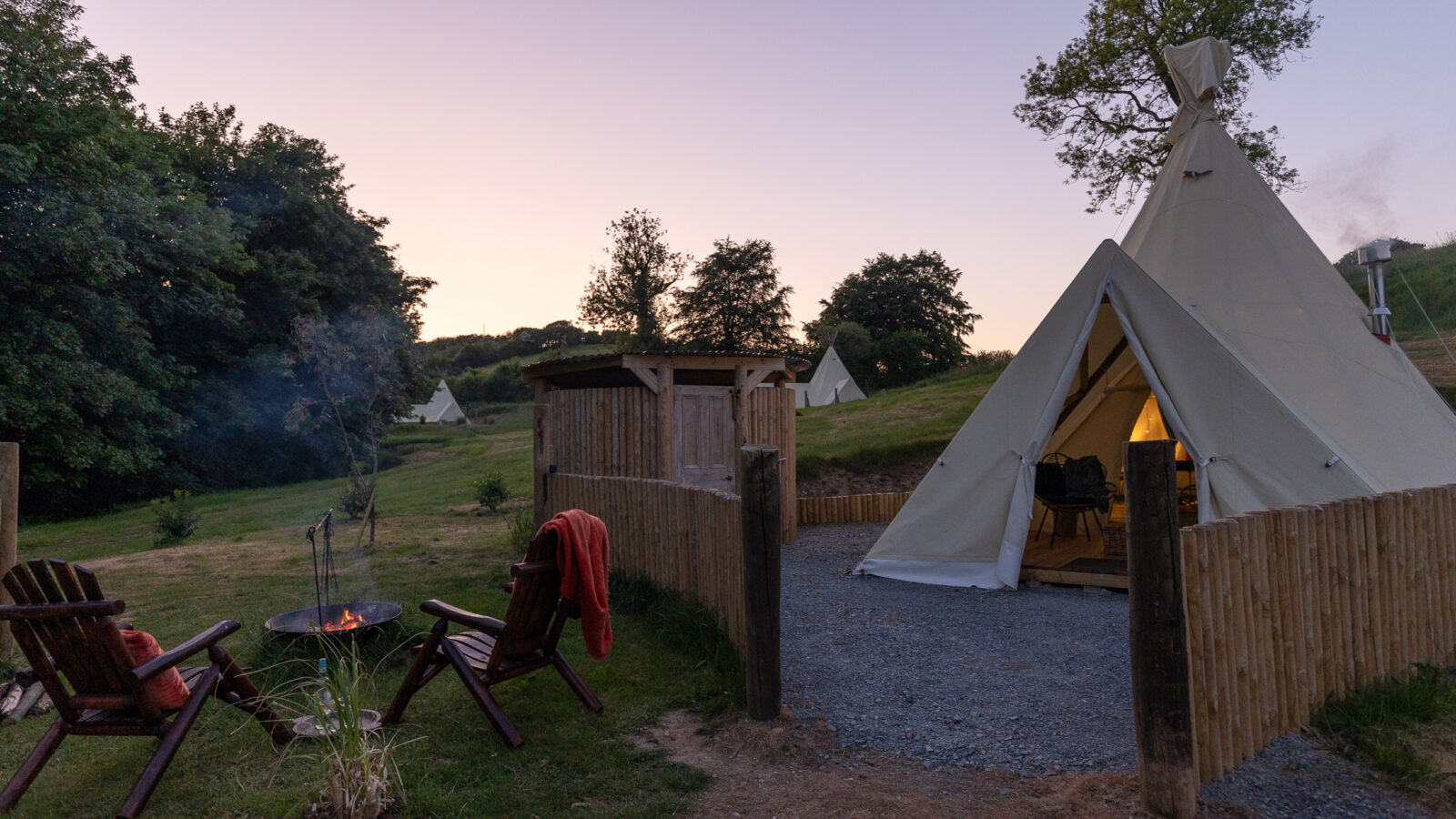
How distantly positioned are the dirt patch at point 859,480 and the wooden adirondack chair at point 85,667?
11.8 meters

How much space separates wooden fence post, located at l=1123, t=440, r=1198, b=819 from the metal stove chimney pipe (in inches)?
258

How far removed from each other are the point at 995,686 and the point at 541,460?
23.0 feet

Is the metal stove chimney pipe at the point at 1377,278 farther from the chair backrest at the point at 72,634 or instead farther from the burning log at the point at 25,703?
the burning log at the point at 25,703

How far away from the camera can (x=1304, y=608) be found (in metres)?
3.84

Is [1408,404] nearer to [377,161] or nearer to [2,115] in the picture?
[377,161]

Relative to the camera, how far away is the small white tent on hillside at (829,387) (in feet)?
110

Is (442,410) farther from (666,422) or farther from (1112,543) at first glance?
(1112,543)

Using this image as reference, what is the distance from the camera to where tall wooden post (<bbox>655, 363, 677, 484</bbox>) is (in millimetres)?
9445

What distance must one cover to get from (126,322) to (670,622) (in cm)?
1787

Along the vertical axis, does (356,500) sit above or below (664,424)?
below

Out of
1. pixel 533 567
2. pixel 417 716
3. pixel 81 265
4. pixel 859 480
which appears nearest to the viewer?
pixel 533 567

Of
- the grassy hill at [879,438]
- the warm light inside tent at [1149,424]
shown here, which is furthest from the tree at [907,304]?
the warm light inside tent at [1149,424]

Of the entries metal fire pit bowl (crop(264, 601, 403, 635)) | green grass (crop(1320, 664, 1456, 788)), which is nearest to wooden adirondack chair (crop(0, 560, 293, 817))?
metal fire pit bowl (crop(264, 601, 403, 635))

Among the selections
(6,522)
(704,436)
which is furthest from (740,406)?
(6,522)
